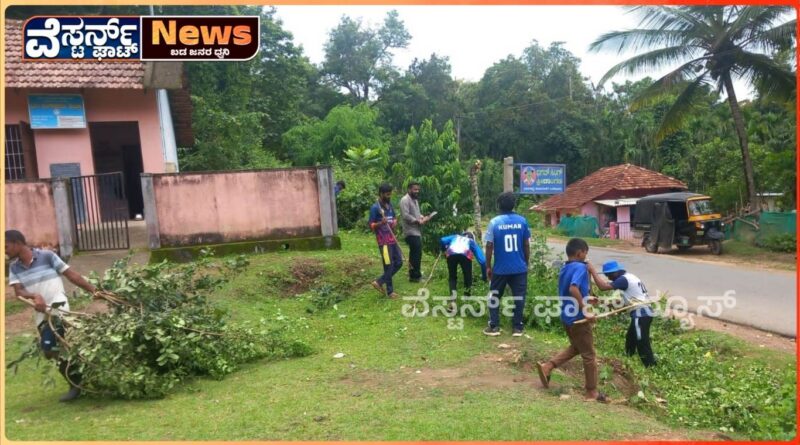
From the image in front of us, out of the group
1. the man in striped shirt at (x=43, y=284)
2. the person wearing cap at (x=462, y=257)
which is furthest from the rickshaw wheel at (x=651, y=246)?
the man in striped shirt at (x=43, y=284)

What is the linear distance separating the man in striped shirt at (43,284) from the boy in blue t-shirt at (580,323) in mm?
3877

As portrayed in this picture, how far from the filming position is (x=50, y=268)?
4762 millimetres

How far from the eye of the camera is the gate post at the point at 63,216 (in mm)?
9117

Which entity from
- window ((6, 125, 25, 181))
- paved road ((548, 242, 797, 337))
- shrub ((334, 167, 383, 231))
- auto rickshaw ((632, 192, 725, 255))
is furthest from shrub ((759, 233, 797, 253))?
window ((6, 125, 25, 181))

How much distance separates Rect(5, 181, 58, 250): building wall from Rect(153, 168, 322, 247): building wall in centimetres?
158

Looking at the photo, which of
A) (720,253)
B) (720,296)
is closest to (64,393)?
(720,296)

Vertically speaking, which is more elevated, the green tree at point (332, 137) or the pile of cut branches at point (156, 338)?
the green tree at point (332, 137)

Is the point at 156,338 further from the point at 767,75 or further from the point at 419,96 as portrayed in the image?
the point at 419,96

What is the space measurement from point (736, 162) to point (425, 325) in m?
19.3

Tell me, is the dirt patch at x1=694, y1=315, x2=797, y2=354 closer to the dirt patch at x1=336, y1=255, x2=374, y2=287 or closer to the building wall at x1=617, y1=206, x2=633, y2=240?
the dirt patch at x1=336, y1=255, x2=374, y2=287

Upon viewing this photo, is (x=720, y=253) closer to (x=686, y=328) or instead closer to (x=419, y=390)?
(x=686, y=328)

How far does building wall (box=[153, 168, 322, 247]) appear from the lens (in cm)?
960

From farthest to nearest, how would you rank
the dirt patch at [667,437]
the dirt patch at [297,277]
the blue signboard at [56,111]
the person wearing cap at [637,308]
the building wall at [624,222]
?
the building wall at [624,222] → the blue signboard at [56,111] → the dirt patch at [297,277] → the person wearing cap at [637,308] → the dirt patch at [667,437]

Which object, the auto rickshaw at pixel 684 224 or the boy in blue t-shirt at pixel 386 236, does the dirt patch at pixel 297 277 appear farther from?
the auto rickshaw at pixel 684 224
